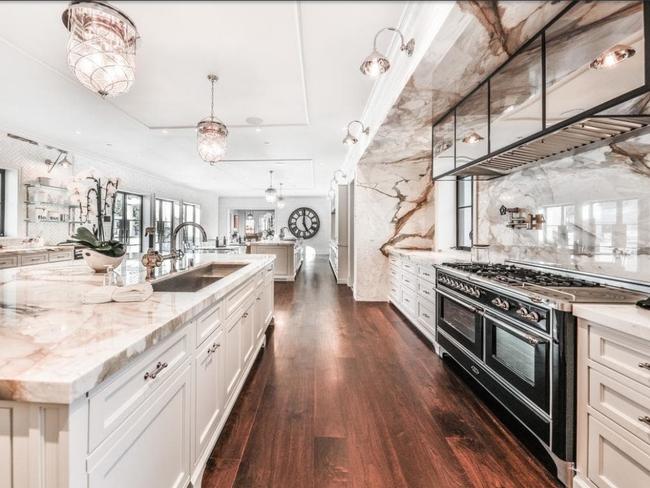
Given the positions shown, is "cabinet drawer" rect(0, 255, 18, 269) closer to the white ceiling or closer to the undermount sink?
the white ceiling

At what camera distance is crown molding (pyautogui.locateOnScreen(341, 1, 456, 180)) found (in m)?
1.70

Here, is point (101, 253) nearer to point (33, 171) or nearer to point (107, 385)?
point (107, 385)

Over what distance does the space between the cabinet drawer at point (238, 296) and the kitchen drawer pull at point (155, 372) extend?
0.74 meters

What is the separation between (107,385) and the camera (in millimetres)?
808

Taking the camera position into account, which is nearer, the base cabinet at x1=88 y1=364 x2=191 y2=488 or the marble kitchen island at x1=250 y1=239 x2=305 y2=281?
the base cabinet at x1=88 y1=364 x2=191 y2=488

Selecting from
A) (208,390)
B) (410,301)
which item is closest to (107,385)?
(208,390)

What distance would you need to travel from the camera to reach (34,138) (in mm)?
4996

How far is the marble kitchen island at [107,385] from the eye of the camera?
28.0 inches

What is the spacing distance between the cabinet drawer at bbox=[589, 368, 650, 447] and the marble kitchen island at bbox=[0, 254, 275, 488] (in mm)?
1750

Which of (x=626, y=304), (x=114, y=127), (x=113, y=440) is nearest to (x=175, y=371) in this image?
(x=113, y=440)

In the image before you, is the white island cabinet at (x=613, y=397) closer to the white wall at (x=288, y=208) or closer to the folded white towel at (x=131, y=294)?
the folded white towel at (x=131, y=294)

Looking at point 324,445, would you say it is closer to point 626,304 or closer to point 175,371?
point 175,371

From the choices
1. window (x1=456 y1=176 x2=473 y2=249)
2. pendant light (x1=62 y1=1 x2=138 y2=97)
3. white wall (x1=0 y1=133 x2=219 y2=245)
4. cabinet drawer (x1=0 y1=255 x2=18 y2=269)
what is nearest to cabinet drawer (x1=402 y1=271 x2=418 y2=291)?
window (x1=456 y1=176 x2=473 y2=249)

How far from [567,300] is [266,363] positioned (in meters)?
2.28
